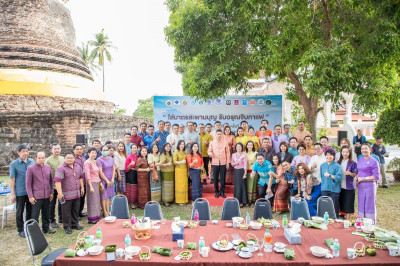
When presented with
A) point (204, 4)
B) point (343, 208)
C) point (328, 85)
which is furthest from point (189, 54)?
point (343, 208)

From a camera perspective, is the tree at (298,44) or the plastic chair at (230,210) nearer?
the plastic chair at (230,210)

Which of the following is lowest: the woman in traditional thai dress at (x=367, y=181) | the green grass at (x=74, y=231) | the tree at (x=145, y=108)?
the green grass at (x=74, y=231)

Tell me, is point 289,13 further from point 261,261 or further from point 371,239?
point 261,261

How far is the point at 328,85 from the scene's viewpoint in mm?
6035

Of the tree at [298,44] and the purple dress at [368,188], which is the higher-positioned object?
the tree at [298,44]

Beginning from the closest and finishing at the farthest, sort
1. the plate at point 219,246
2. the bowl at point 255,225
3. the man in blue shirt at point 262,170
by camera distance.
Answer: the plate at point 219,246 → the bowl at point 255,225 → the man in blue shirt at point 262,170

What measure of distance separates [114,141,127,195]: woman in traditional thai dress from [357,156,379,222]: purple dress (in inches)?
206

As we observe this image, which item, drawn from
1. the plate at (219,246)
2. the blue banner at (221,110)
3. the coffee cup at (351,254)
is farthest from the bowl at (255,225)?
the blue banner at (221,110)

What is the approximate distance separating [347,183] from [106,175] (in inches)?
202

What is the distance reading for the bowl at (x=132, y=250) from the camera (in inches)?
129

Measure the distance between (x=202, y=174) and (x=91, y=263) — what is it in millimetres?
4477

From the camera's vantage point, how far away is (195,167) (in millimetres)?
7188

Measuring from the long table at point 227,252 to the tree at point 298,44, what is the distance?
331 centimetres

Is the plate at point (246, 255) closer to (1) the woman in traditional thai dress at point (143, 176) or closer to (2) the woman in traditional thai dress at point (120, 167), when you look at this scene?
(1) the woman in traditional thai dress at point (143, 176)
